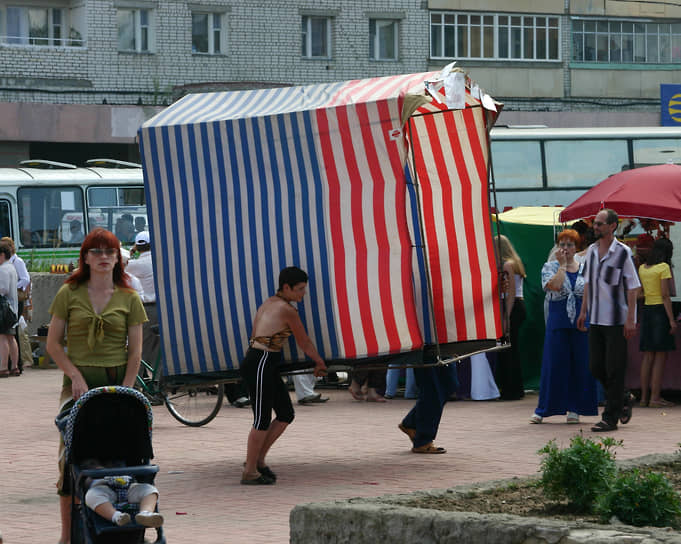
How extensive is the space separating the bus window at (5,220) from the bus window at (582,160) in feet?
34.5

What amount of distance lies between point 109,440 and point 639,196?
368 inches

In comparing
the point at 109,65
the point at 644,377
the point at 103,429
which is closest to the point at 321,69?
the point at 109,65

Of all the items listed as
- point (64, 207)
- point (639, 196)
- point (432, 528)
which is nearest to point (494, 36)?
point (64, 207)

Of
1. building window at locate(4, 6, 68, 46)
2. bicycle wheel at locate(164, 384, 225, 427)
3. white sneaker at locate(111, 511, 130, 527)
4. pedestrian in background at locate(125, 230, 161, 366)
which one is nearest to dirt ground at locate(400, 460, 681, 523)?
white sneaker at locate(111, 511, 130, 527)

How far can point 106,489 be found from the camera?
6.44 meters

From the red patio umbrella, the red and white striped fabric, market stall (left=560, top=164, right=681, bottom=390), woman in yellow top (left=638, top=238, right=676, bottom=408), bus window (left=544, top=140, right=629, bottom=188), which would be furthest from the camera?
bus window (left=544, top=140, right=629, bottom=188)

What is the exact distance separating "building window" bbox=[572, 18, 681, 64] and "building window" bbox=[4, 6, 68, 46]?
619 inches

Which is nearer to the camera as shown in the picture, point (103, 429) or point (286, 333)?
point (103, 429)

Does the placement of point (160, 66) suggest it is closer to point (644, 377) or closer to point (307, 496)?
point (644, 377)

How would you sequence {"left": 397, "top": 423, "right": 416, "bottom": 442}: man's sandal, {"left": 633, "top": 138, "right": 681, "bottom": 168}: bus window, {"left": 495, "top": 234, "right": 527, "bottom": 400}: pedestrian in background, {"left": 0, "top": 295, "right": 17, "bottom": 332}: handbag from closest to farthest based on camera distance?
1. {"left": 397, "top": 423, "right": 416, "bottom": 442}: man's sandal
2. {"left": 495, "top": 234, "right": 527, "bottom": 400}: pedestrian in background
3. {"left": 0, "top": 295, "right": 17, "bottom": 332}: handbag
4. {"left": 633, "top": 138, "right": 681, "bottom": 168}: bus window

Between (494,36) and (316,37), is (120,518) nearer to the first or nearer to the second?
(316,37)

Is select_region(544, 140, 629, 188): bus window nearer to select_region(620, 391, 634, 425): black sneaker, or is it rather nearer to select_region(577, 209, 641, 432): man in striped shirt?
select_region(620, 391, 634, 425): black sneaker

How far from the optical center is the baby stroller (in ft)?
21.4

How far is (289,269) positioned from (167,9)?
1184 inches
